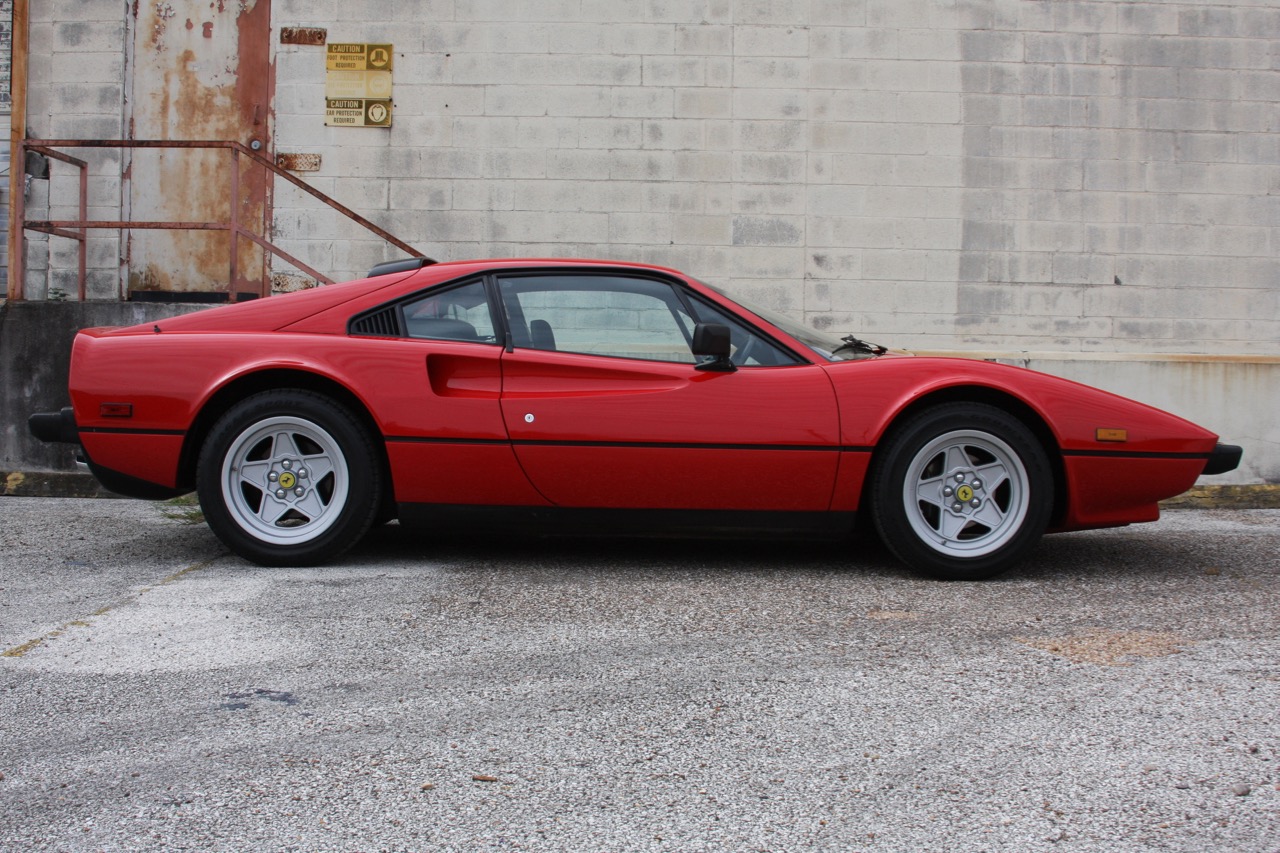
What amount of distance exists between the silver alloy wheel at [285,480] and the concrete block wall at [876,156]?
4231mm

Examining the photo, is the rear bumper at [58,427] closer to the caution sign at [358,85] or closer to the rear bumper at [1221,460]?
the rear bumper at [1221,460]

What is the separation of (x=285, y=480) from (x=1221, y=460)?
3482 millimetres

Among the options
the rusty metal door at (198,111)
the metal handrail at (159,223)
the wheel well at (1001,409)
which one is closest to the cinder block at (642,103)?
the metal handrail at (159,223)

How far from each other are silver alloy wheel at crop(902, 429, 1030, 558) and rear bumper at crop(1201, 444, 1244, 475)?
702 mm

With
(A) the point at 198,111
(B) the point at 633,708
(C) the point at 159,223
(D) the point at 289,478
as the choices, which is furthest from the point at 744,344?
(A) the point at 198,111

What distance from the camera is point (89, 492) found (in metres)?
6.76

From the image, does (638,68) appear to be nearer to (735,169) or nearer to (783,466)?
(735,169)

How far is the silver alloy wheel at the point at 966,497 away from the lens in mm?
4145

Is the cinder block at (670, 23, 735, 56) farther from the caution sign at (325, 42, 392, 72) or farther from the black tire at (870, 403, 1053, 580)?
the black tire at (870, 403, 1053, 580)

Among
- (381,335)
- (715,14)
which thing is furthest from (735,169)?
(381,335)

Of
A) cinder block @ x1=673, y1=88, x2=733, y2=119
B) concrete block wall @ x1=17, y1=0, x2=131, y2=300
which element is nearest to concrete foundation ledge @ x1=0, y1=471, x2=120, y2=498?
concrete block wall @ x1=17, y1=0, x2=131, y2=300

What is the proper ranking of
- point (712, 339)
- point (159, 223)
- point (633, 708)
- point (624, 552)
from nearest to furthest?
point (633, 708) < point (712, 339) < point (624, 552) < point (159, 223)

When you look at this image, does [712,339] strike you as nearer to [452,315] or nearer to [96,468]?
[452,315]

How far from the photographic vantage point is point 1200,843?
193 centimetres
